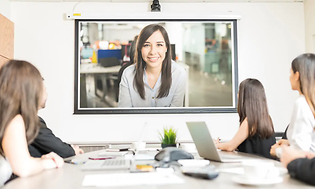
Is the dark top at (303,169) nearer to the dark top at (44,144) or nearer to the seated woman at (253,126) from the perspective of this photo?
the seated woman at (253,126)

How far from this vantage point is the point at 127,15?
4410 mm

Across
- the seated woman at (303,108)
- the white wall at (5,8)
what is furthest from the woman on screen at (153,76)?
the seated woman at (303,108)

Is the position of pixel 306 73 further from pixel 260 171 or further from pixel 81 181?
pixel 81 181

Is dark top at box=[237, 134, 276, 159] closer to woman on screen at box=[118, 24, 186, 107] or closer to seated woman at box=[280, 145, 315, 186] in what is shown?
seated woman at box=[280, 145, 315, 186]

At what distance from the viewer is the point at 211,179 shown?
1.34 metres

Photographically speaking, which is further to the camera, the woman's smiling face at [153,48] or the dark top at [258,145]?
the woman's smiling face at [153,48]

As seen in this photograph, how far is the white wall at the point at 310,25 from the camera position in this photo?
171 inches

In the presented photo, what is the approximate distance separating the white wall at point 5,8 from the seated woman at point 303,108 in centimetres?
362

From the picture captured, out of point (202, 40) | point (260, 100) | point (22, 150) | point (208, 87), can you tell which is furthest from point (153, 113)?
point (22, 150)

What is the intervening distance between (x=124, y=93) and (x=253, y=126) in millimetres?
2244

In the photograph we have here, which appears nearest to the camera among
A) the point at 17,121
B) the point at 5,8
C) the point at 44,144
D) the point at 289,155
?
the point at 289,155

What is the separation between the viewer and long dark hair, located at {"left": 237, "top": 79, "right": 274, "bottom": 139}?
99.2 inches

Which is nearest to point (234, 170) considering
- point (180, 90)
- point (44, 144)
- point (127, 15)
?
point (44, 144)

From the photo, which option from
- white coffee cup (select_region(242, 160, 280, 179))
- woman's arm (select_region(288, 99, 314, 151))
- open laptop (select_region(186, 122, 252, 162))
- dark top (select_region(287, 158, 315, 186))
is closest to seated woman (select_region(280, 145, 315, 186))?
dark top (select_region(287, 158, 315, 186))
